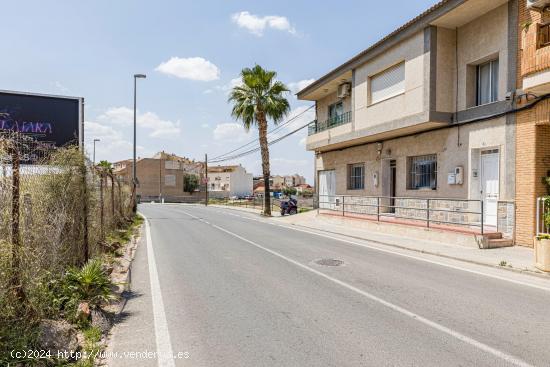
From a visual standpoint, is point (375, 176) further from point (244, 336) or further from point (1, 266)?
point (1, 266)

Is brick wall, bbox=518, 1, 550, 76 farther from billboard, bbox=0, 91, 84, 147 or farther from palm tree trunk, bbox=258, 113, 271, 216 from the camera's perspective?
palm tree trunk, bbox=258, 113, 271, 216

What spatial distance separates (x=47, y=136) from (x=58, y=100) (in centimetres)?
89

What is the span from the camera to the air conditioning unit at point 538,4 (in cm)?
1105

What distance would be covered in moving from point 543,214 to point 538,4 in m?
5.63

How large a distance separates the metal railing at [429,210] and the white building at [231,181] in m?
79.6

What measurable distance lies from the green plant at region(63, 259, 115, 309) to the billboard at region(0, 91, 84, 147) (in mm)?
4068

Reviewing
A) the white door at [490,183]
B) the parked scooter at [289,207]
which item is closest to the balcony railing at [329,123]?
the parked scooter at [289,207]

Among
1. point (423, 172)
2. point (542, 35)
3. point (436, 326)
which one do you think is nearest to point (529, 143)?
point (542, 35)

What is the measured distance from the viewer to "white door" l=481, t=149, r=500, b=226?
43.7 feet

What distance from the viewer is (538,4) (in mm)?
11156

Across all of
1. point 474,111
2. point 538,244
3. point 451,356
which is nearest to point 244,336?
point 451,356

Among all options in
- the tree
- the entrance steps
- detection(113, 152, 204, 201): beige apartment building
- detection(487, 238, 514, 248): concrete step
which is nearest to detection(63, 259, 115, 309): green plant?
the entrance steps

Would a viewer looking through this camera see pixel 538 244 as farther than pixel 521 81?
No

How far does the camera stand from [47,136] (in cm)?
971
